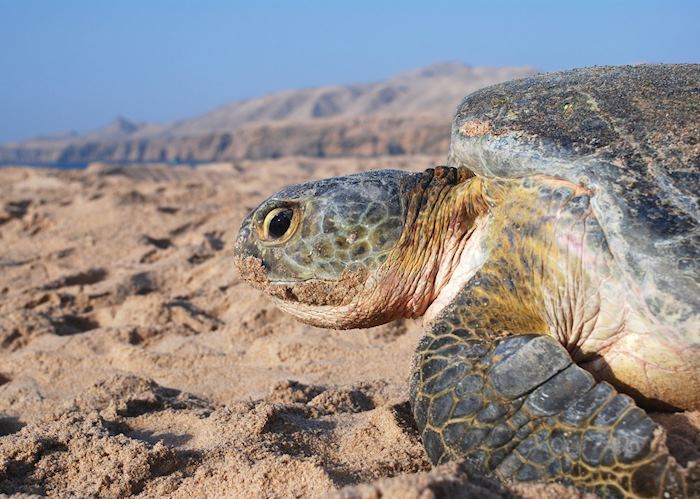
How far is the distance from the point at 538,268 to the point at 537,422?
1.61ft

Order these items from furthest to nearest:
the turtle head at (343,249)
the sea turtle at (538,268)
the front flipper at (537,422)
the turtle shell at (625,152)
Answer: the turtle head at (343,249)
the turtle shell at (625,152)
the sea turtle at (538,268)
the front flipper at (537,422)

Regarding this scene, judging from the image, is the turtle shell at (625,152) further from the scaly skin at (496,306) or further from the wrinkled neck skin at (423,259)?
the wrinkled neck skin at (423,259)

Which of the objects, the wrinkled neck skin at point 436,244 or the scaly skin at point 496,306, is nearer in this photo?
the scaly skin at point 496,306

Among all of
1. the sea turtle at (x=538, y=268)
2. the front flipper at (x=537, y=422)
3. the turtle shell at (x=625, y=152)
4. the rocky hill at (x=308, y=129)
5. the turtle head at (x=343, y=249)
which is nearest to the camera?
the front flipper at (x=537, y=422)

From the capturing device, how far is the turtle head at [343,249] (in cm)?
214

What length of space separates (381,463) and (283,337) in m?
1.63

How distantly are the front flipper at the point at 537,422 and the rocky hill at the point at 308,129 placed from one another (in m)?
28.9

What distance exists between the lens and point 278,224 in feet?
7.29

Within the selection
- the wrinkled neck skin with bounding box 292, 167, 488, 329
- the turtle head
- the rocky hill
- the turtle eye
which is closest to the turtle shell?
the wrinkled neck skin with bounding box 292, 167, 488, 329

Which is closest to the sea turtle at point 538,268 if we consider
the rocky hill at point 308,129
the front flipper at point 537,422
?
the front flipper at point 537,422

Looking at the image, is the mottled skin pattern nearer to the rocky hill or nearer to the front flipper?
the front flipper

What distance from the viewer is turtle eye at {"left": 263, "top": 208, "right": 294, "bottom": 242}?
7.29ft

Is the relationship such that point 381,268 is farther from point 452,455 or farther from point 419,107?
point 419,107

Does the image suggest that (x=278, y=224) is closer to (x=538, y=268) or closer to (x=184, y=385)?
(x=538, y=268)
